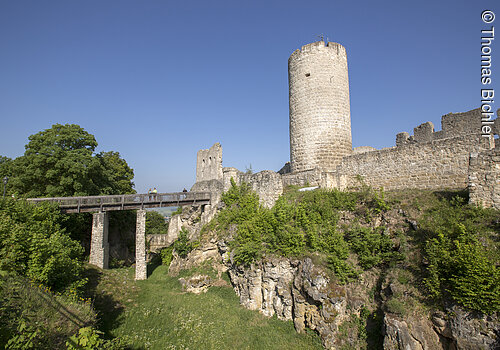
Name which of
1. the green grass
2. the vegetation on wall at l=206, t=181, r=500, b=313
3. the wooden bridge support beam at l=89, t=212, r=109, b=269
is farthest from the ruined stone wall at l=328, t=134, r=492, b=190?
the wooden bridge support beam at l=89, t=212, r=109, b=269

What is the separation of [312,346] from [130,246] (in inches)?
744

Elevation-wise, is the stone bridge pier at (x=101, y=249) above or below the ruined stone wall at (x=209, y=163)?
below

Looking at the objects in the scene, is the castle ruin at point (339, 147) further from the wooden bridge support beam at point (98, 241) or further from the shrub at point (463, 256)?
the wooden bridge support beam at point (98, 241)

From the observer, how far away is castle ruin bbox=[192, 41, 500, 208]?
38.1 ft

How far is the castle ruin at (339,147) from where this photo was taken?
11.6 m

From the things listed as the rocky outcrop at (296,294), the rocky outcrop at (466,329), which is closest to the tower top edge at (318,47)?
the rocky outcrop at (296,294)

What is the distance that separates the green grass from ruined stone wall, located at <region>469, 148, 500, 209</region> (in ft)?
22.8

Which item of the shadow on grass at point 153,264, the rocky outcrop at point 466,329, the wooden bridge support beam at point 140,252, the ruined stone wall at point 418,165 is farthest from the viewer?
the shadow on grass at point 153,264

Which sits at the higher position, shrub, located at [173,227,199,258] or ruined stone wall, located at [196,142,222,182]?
ruined stone wall, located at [196,142,222,182]

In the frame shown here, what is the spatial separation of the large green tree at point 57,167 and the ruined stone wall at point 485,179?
1963 centimetres

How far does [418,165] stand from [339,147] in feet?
17.7

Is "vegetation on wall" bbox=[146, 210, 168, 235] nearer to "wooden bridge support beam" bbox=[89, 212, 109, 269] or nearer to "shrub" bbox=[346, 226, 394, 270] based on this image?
"wooden bridge support beam" bbox=[89, 212, 109, 269]

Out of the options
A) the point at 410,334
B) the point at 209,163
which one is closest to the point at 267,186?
the point at 209,163

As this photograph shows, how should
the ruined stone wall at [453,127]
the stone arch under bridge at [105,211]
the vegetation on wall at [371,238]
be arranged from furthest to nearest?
the stone arch under bridge at [105,211]
the ruined stone wall at [453,127]
the vegetation on wall at [371,238]
